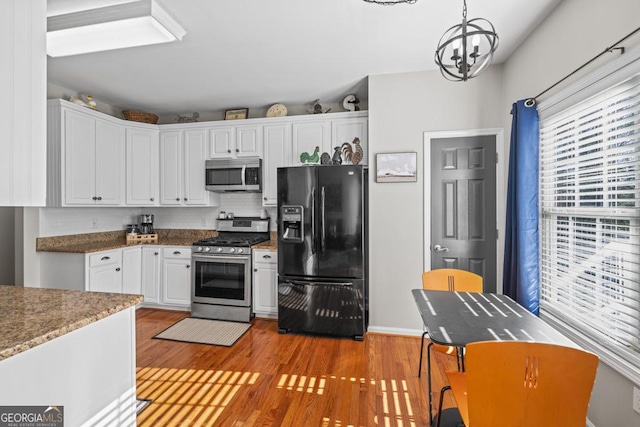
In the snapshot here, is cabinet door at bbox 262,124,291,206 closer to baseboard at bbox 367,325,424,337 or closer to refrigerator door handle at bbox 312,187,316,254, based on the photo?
refrigerator door handle at bbox 312,187,316,254

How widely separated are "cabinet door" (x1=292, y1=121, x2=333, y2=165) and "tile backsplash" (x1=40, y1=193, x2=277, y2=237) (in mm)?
920

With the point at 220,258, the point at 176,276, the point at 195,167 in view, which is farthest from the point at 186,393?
the point at 195,167

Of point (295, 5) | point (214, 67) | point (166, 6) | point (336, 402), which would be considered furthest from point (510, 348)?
point (214, 67)

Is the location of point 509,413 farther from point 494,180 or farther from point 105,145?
point 105,145

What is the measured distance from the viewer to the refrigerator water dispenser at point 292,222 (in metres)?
3.28

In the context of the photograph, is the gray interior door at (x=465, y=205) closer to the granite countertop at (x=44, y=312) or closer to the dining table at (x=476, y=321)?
the dining table at (x=476, y=321)

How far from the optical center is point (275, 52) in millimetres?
2807

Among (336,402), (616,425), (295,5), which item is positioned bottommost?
(336,402)

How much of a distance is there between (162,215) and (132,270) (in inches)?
40.1

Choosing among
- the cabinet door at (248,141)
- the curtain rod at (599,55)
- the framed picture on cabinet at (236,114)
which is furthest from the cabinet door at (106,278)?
the curtain rod at (599,55)

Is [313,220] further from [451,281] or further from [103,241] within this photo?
[103,241]

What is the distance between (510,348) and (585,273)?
1326mm

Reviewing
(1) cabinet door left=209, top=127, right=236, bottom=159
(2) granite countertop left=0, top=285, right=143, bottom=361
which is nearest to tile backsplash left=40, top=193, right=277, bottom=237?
(1) cabinet door left=209, top=127, right=236, bottom=159

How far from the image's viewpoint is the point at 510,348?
1.09 m
